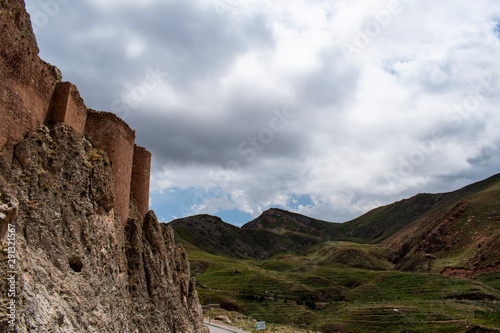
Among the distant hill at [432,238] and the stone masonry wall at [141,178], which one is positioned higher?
the distant hill at [432,238]

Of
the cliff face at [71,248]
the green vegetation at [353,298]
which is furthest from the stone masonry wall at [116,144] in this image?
the green vegetation at [353,298]

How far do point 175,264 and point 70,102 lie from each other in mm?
15224

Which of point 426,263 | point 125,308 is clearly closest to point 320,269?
point 426,263

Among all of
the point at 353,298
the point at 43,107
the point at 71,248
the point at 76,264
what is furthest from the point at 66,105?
the point at 353,298

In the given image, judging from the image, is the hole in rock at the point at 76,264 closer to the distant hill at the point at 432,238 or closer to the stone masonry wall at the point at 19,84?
the stone masonry wall at the point at 19,84

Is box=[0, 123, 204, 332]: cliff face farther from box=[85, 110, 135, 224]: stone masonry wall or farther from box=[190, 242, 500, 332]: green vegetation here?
box=[190, 242, 500, 332]: green vegetation

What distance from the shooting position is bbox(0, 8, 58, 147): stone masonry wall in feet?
46.9

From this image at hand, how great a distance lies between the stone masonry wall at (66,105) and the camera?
17.8 m

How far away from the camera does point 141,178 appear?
2612cm

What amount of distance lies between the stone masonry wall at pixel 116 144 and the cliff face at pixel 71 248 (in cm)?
81

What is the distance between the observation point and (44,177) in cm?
1533

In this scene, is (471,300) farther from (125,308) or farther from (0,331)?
(0,331)

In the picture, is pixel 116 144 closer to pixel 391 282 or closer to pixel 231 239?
pixel 391 282

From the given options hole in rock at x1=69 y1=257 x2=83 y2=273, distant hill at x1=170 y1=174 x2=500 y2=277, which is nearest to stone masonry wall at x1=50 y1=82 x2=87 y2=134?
hole in rock at x1=69 y1=257 x2=83 y2=273
